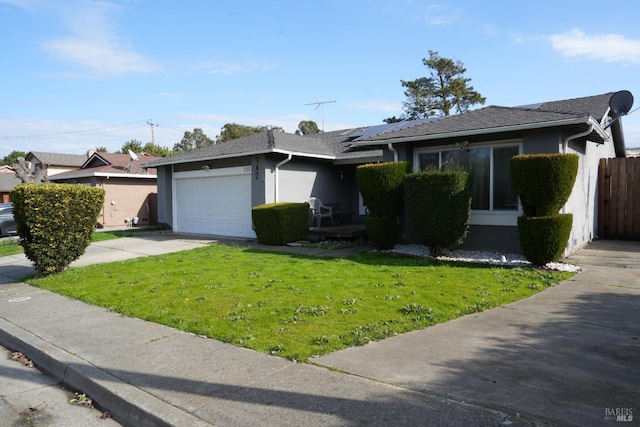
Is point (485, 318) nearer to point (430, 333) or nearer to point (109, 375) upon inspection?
point (430, 333)

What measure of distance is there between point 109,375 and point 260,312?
84.7 inches

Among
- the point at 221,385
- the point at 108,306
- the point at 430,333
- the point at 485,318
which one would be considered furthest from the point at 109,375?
the point at 485,318

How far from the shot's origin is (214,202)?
672 inches

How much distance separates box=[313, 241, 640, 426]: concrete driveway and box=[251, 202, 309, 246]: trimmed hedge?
7949 millimetres

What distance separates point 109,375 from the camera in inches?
170

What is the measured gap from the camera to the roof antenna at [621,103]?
37.7 feet

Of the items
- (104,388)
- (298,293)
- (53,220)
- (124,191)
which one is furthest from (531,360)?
(124,191)

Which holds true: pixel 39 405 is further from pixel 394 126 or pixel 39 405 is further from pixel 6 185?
pixel 6 185

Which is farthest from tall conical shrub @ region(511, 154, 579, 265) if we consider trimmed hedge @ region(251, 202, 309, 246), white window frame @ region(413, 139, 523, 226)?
trimmed hedge @ region(251, 202, 309, 246)

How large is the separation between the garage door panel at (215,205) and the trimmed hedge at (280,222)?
6.23 ft

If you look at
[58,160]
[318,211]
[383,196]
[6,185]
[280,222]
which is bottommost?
[280,222]

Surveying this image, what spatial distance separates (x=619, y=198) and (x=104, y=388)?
14.4 meters

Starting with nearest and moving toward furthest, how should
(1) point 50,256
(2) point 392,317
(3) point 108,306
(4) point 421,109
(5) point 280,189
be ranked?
(2) point 392,317 → (3) point 108,306 → (1) point 50,256 → (5) point 280,189 → (4) point 421,109

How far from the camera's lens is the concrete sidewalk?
3.38m
